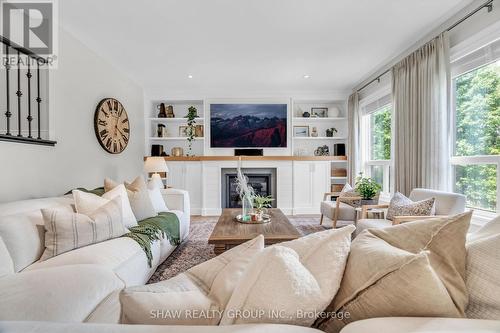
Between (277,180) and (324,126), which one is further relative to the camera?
(324,126)

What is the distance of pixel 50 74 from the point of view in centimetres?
271

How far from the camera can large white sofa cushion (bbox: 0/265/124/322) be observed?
36.4 inches

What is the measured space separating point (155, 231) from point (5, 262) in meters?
1.10

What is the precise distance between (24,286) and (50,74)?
2459 mm

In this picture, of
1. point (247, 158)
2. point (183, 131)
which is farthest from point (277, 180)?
point (183, 131)

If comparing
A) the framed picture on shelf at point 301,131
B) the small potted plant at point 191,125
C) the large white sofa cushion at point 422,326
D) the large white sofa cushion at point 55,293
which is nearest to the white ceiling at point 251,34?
the small potted plant at point 191,125

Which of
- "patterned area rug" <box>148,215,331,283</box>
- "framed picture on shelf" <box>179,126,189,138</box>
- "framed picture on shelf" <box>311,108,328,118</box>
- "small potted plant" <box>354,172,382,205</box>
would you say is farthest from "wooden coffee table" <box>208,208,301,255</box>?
"framed picture on shelf" <box>311,108,328,118</box>

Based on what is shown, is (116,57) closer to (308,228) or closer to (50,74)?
(50,74)

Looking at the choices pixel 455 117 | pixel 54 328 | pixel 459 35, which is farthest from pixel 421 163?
pixel 54 328

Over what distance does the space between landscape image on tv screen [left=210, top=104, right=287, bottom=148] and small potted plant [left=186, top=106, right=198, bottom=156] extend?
36 cm

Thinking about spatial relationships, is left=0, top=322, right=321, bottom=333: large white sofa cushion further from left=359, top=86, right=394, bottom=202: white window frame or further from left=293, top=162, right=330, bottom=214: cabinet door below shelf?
left=293, top=162, right=330, bottom=214: cabinet door below shelf

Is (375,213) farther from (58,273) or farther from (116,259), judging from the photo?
(58,273)

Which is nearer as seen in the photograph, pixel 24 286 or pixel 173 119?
pixel 24 286

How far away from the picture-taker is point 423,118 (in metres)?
3.05
